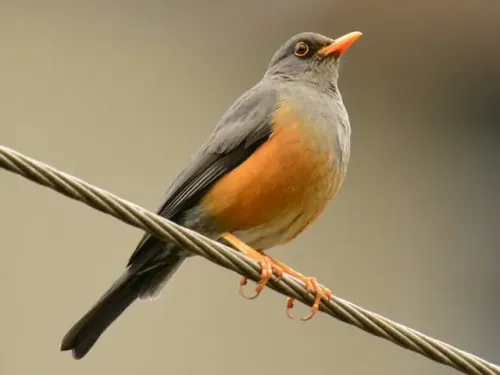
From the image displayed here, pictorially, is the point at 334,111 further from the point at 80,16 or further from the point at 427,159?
the point at 427,159

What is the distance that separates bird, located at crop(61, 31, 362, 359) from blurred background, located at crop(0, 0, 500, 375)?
12.8 feet

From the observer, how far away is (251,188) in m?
4.03

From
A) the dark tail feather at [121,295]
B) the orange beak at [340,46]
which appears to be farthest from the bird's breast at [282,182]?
the orange beak at [340,46]

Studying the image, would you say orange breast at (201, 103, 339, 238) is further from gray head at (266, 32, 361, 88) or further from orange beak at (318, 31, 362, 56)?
orange beak at (318, 31, 362, 56)

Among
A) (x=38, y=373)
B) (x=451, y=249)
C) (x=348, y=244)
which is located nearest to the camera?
(x=38, y=373)

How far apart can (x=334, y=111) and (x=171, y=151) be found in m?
4.61

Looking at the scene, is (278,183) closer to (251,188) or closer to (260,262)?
(251,188)

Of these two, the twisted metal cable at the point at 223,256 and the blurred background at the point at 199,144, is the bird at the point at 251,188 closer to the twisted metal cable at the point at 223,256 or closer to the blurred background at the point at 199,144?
the twisted metal cable at the point at 223,256

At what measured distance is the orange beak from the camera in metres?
4.86

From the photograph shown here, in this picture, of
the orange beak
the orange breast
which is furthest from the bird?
the orange beak

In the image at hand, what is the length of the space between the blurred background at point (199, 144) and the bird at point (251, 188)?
3.91 metres

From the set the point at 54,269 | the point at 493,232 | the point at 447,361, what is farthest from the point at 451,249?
the point at 447,361

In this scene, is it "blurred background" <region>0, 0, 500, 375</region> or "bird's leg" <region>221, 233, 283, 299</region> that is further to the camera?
"blurred background" <region>0, 0, 500, 375</region>

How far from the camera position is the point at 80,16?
9.37 m
